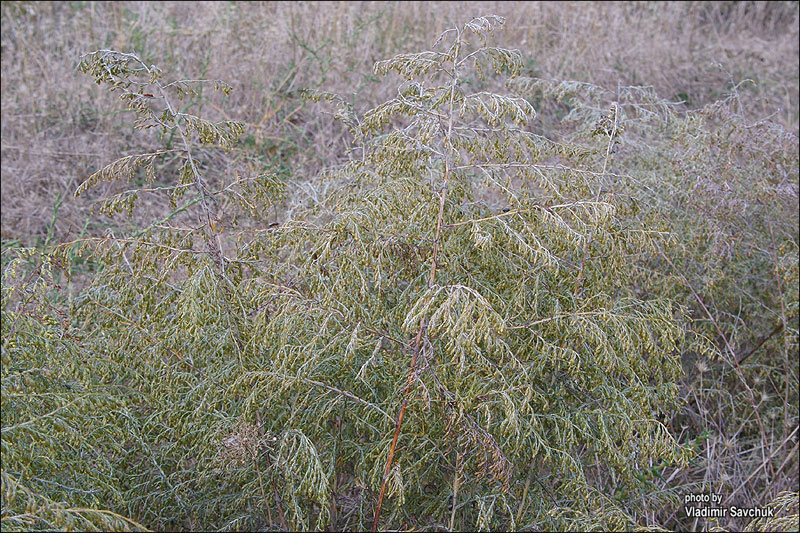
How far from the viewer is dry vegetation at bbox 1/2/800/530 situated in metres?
3.36

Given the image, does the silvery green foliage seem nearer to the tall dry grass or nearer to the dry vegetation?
the dry vegetation

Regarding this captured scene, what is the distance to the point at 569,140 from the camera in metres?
3.73

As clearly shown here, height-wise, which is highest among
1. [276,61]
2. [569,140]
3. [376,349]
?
[569,140]

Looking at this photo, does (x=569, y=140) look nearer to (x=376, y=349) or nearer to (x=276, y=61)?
(x=376, y=349)

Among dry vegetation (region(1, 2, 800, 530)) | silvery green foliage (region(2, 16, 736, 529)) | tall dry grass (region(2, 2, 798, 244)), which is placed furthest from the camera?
tall dry grass (region(2, 2, 798, 244))

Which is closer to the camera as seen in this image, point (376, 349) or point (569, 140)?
point (376, 349)

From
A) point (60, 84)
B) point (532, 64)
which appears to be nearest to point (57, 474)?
point (60, 84)

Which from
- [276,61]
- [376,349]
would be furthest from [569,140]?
[276,61]

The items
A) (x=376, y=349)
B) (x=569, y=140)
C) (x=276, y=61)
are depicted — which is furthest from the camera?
(x=276, y=61)

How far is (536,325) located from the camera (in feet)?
8.27

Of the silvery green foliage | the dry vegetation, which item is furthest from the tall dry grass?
the silvery green foliage

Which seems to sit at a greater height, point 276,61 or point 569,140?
point 569,140

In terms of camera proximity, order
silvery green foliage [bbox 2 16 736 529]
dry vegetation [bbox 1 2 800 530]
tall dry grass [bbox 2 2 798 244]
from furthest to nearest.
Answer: tall dry grass [bbox 2 2 798 244] → dry vegetation [bbox 1 2 800 530] → silvery green foliage [bbox 2 16 736 529]

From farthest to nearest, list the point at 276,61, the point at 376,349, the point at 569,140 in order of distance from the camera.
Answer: the point at 276,61 → the point at 569,140 → the point at 376,349
